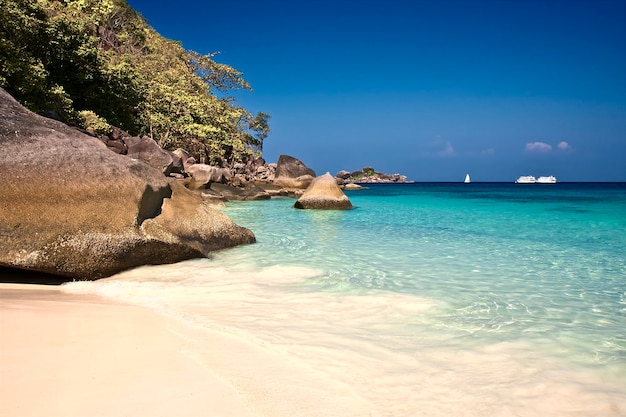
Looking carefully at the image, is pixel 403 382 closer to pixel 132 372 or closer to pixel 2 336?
pixel 132 372

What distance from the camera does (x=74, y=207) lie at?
475 cm

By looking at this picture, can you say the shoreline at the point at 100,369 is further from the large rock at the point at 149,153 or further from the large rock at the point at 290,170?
the large rock at the point at 290,170

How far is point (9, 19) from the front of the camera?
15.8 meters

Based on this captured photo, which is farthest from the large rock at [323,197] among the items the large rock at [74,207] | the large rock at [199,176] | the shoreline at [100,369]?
the shoreline at [100,369]

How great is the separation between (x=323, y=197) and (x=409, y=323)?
550 inches

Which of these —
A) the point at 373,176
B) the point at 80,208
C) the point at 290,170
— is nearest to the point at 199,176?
the point at 290,170

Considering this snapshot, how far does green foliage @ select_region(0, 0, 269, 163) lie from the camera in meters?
15.8

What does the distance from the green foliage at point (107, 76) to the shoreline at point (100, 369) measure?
13.8 meters

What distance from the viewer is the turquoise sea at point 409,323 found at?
7.85ft

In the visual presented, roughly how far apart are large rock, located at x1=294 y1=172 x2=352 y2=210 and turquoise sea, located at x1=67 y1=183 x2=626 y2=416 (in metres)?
9.59

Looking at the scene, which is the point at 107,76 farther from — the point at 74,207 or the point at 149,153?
the point at 74,207

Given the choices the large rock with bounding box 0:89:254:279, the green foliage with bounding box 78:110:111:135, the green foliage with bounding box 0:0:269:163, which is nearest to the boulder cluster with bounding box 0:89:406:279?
the large rock with bounding box 0:89:254:279

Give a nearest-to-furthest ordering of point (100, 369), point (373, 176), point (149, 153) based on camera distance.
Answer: point (100, 369) < point (149, 153) < point (373, 176)

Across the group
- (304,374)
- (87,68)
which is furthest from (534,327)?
(87,68)
